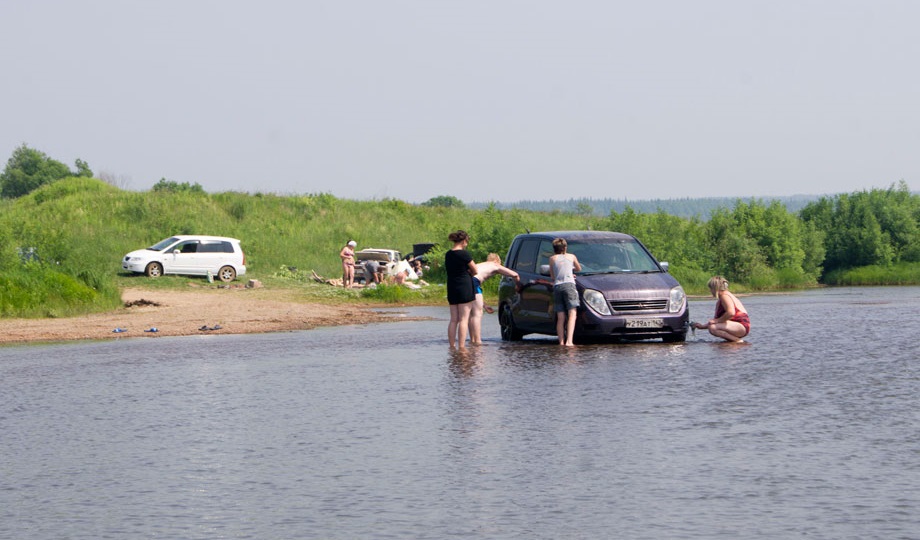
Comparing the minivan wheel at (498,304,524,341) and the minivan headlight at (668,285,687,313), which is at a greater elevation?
the minivan headlight at (668,285,687,313)

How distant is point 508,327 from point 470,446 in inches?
457

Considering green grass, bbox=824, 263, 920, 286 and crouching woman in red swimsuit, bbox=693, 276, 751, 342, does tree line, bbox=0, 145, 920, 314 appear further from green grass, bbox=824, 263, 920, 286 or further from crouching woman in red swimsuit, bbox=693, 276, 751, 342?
crouching woman in red swimsuit, bbox=693, 276, 751, 342

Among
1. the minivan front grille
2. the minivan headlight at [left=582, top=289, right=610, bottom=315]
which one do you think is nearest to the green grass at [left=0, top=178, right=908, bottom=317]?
the minivan headlight at [left=582, top=289, right=610, bottom=315]

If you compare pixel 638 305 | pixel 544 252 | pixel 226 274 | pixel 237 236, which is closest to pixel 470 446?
pixel 638 305

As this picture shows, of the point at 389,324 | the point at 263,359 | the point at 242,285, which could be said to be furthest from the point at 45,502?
the point at 242,285

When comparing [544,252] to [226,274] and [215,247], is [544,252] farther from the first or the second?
[215,247]

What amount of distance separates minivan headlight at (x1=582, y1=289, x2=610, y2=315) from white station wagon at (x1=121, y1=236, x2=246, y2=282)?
2877cm

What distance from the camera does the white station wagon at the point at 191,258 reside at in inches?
1794

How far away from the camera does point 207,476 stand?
8.98 metres

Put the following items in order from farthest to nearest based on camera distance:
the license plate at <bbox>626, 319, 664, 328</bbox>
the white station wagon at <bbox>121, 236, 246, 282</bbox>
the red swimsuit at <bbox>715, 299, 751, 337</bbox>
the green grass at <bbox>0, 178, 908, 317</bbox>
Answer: the white station wagon at <bbox>121, 236, 246, 282</bbox> → the green grass at <bbox>0, 178, 908, 317</bbox> → the red swimsuit at <bbox>715, 299, 751, 337</bbox> → the license plate at <bbox>626, 319, 664, 328</bbox>

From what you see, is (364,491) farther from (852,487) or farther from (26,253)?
(26,253)

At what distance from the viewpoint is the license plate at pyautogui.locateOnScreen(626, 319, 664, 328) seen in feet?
63.0

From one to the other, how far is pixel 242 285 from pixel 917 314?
78.0 feet

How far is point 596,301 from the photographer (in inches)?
762
